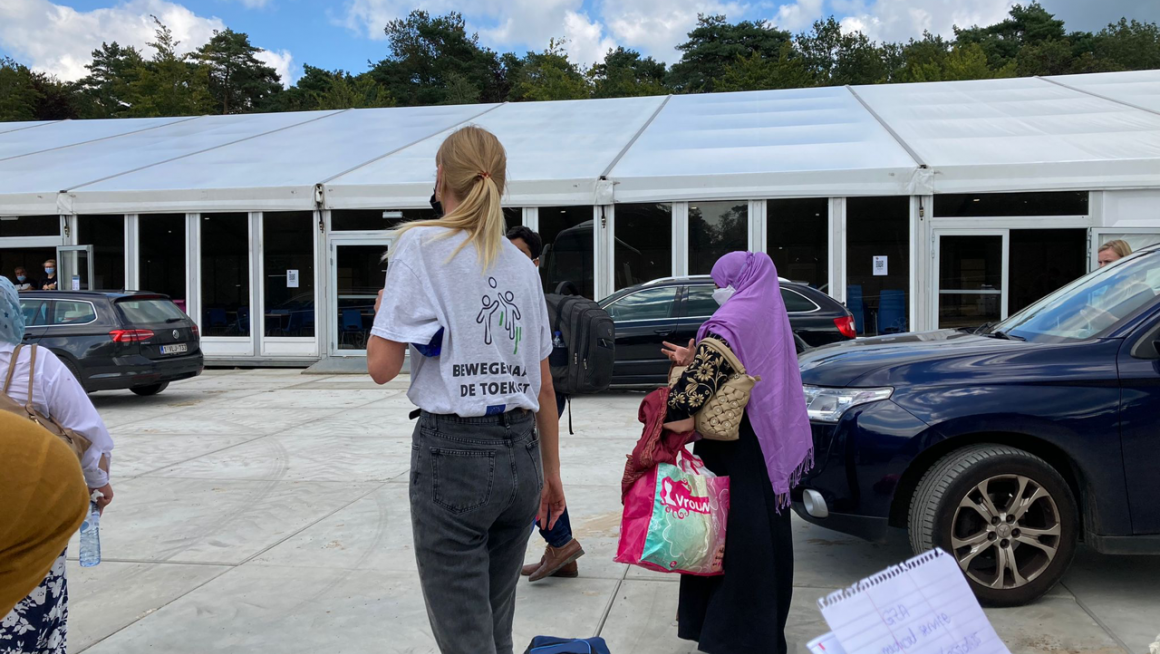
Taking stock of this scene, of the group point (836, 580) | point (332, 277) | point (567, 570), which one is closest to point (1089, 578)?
point (836, 580)

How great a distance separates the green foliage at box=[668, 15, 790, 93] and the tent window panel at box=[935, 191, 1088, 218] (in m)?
39.3

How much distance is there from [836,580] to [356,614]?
239cm

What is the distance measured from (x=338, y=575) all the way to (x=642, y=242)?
11408 mm

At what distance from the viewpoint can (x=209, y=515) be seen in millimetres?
5805

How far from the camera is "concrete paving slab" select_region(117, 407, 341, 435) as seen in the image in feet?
30.5

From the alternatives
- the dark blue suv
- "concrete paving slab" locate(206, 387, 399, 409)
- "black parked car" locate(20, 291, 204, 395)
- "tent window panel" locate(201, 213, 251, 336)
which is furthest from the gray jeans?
"tent window panel" locate(201, 213, 251, 336)

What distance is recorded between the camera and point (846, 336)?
1112 cm

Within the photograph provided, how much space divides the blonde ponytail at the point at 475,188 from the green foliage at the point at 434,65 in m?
55.5

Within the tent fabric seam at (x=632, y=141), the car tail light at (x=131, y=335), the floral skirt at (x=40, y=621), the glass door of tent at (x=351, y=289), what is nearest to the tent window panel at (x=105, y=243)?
the glass door of tent at (x=351, y=289)

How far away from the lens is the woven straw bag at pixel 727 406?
3139 millimetres

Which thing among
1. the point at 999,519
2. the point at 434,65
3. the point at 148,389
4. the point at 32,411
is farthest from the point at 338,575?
the point at 434,65

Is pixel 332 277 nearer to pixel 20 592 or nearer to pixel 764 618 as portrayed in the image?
pixel 764 618

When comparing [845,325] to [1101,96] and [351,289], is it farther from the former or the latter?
[1101,96]

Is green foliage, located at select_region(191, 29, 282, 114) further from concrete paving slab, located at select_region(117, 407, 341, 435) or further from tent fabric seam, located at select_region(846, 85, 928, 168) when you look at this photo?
concrete paving slab, located at select_region(117, 407, 341, 435)
